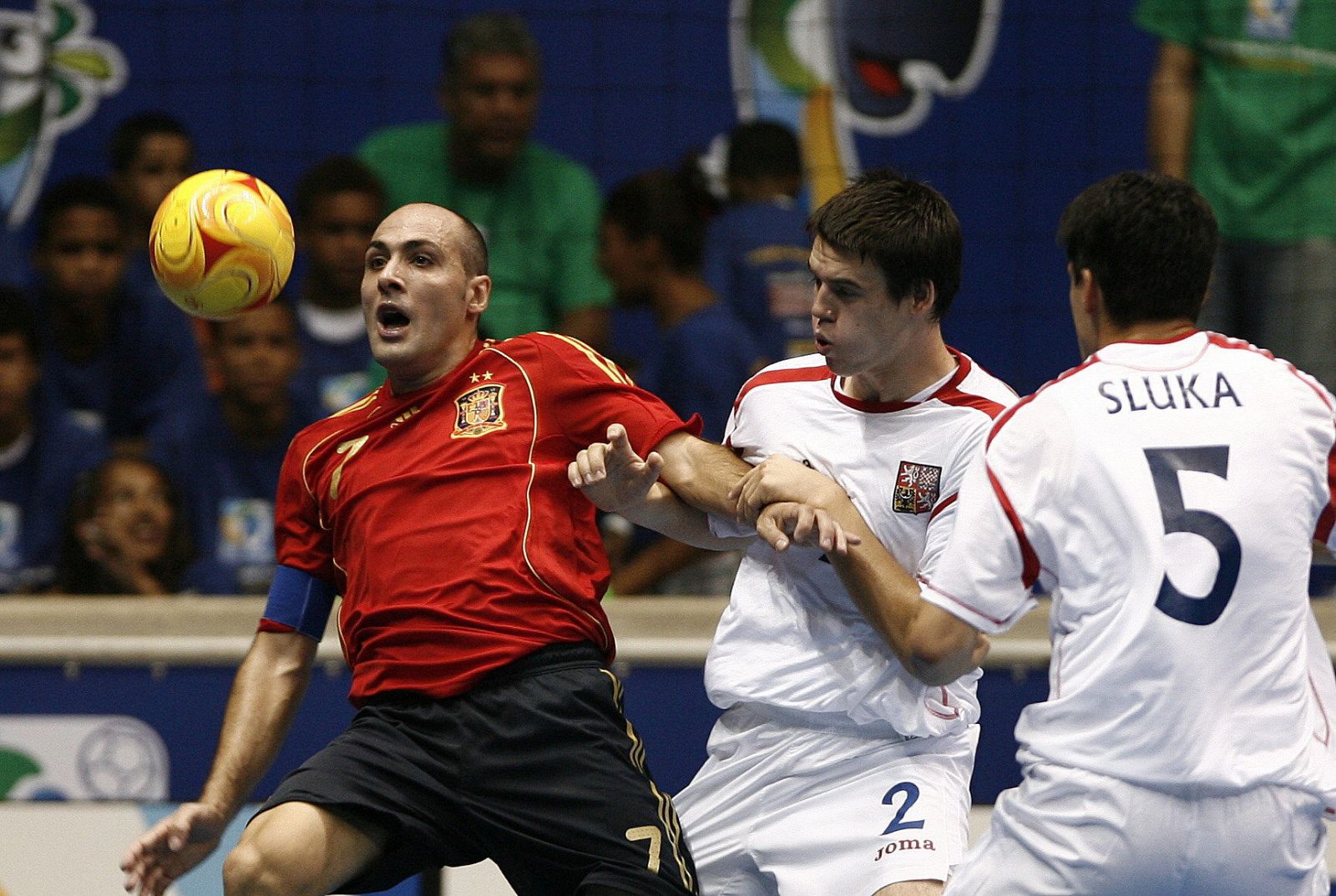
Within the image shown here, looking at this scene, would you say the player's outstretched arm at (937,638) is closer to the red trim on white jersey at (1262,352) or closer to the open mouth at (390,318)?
the red trim on white jersey at (1262,352)

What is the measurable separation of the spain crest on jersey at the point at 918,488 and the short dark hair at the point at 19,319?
365cm

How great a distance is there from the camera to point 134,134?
20.8ft

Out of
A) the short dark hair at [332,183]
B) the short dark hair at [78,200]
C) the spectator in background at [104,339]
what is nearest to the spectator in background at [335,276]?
the short dark hair at [332,183]

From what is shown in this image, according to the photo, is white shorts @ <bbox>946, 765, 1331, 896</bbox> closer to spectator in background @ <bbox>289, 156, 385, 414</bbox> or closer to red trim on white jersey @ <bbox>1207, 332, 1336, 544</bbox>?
red trim on white jersey @ <bbox>1207, 332, 1336, 544</bbox>

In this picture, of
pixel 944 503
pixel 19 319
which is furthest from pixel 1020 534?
pixel 19 319

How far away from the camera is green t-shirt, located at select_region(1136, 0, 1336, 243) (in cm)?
611

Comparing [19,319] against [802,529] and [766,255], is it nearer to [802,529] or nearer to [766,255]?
[766,255]

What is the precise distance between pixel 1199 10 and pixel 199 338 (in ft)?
12.8

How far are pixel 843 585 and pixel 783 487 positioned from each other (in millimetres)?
247

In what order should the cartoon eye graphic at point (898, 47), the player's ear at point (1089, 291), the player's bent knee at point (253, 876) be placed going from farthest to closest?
the cartoon eye graphic at point (898, 47), the player's bent knee at point (253, 876), the player's ear at point (1089, 291)

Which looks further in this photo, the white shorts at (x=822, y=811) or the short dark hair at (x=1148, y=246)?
the white shorts at (x=822, y=811)

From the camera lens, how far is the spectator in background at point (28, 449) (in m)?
5.88

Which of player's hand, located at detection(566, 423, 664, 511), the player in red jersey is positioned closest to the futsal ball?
the player in red jersey

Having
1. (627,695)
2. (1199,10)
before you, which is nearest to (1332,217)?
(1199,10)
